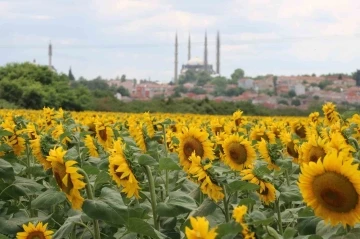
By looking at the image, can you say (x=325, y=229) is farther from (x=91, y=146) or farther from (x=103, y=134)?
(x=103, y=134)

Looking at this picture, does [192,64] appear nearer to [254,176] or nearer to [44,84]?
[44,84]

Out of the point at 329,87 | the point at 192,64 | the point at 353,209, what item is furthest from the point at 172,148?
the point at 192,64

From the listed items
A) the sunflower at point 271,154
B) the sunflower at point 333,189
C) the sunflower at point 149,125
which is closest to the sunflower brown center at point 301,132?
the sunflower at point 149,125

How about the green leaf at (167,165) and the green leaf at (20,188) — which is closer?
the green leaf at (167,165)

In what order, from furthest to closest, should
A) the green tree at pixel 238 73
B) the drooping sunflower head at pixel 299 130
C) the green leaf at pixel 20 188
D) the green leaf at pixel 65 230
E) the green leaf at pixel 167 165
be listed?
the green tree at pixel 238 73
the drooping sunflower head at pixel 299 130
the green leaf at pixel 20 188
the green leaf at pixel 167 165
the green leaf at pixel 65 230

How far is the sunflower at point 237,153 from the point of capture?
3.64 meters

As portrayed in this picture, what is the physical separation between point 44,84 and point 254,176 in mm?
40768

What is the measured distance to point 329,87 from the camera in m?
87.6

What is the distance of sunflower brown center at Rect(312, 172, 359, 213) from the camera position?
82.4 inches

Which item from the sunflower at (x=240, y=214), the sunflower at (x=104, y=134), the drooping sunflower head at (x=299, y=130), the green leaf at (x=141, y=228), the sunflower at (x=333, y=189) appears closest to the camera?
the sunflower at (x=240, y=214)

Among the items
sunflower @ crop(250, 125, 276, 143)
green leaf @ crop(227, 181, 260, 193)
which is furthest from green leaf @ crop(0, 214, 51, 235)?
sunflower @ crop(250, 125, 276, 143)

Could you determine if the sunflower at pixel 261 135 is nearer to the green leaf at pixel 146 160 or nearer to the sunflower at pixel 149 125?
the sunflower at pixel 149 125

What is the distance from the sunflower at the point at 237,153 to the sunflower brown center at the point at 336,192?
1480 mm

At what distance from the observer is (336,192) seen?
2.12 metres
